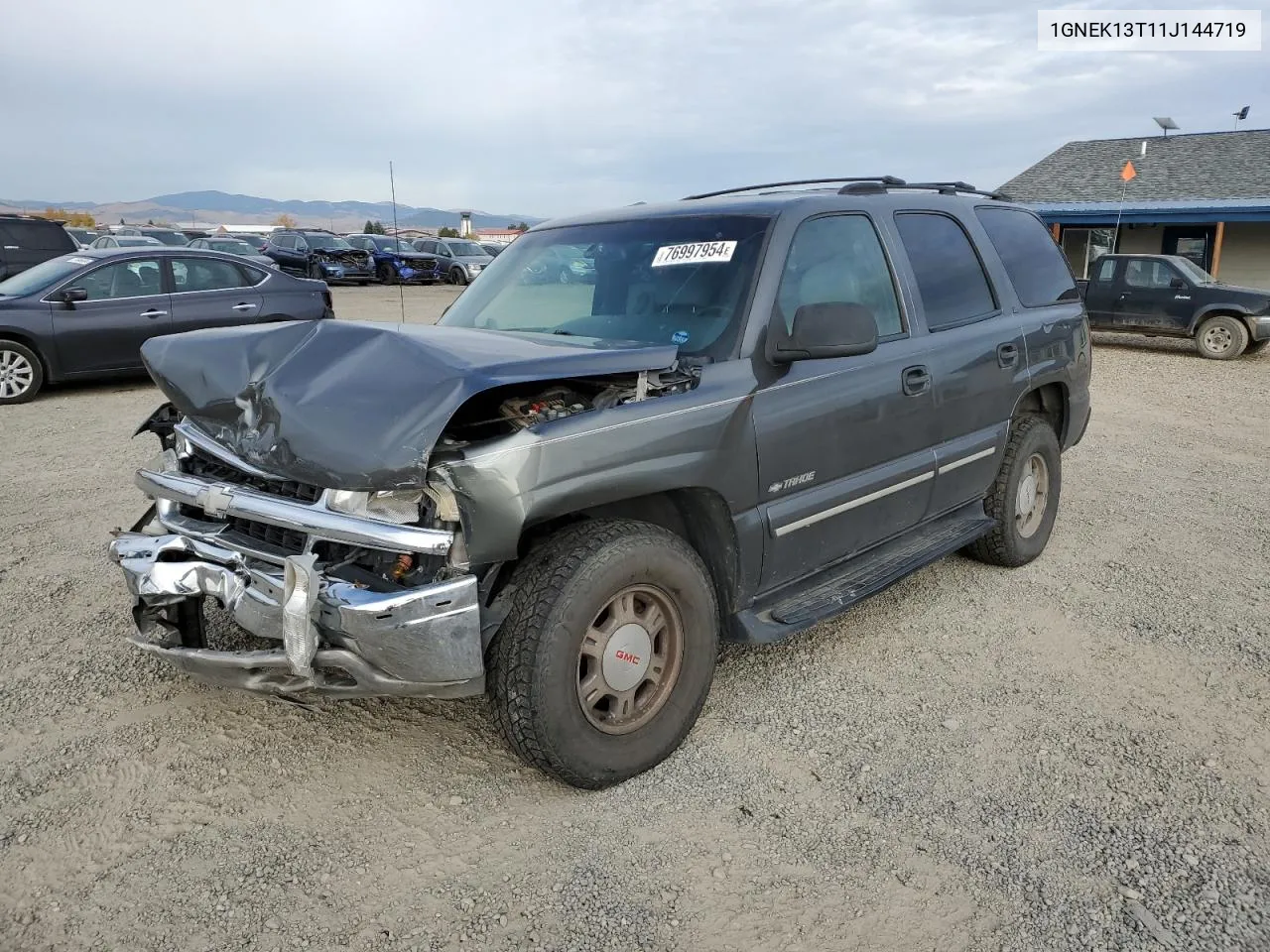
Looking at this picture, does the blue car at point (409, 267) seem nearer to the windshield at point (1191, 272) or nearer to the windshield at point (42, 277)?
the windshield at point (42, 277)

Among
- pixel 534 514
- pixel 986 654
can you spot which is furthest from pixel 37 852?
pixel 986 654

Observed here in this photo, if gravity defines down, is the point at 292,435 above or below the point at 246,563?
above

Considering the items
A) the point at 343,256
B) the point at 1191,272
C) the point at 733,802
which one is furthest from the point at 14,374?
the point at 343,256

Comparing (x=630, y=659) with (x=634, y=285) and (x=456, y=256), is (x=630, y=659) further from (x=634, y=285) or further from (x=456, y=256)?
(x=456, y=256)

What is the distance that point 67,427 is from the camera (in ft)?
27.4

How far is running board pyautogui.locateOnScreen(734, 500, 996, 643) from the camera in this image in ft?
11.2

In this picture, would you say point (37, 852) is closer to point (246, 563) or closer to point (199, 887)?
point (199, 887)

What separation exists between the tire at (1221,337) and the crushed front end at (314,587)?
15482 millimetres

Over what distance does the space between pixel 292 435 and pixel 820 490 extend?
1.95m

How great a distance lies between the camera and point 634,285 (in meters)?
3.72

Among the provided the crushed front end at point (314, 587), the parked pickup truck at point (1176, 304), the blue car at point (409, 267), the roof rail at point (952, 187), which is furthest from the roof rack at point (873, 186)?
the blue car at point (409, 267)

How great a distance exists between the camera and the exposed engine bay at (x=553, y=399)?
296 cm

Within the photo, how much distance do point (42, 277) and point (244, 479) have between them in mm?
8625

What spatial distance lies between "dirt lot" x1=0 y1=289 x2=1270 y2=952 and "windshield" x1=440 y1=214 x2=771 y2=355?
4.87ft
